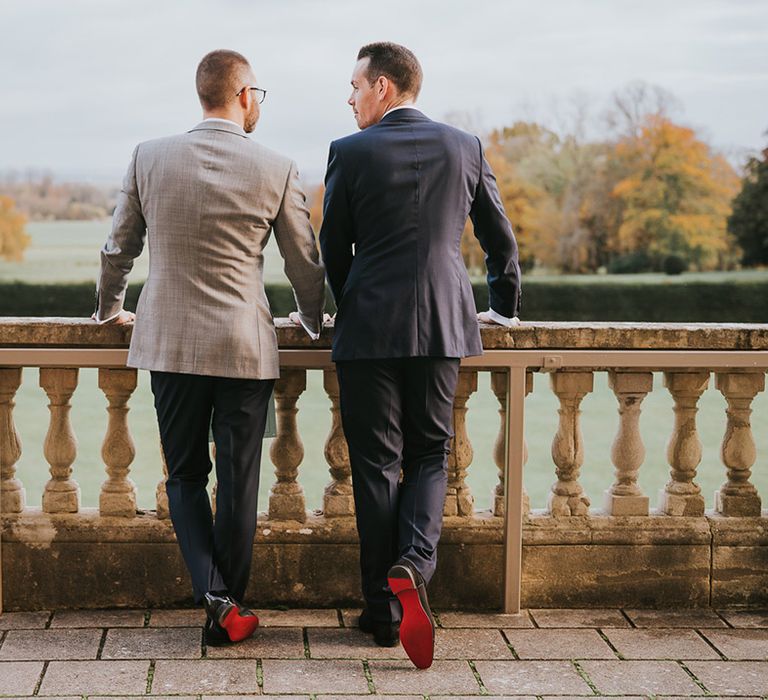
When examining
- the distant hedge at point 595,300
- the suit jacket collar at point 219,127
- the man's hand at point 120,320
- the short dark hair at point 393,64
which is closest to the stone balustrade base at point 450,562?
the man's hand at point 120,320

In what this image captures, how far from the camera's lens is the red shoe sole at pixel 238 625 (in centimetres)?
345

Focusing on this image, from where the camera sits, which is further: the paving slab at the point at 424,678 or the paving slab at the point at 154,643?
the paving slab at the point at 154,643

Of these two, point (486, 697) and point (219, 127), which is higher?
point (219, 127)

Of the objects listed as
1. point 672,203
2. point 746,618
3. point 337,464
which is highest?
point 672,203

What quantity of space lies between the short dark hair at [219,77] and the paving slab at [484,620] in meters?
1.80

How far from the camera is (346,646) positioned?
11.6 feet

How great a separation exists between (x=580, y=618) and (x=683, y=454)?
26.7 inches

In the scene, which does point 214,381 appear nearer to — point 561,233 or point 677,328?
point 677,328

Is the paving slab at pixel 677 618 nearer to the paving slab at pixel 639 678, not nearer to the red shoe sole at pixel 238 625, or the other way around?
the paving slab at pixel 639 678

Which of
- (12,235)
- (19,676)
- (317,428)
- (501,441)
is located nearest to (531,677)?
(501,441)

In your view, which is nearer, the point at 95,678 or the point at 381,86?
the point at 95,678

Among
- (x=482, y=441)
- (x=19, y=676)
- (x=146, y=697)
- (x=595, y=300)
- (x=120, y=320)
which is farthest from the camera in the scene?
(x=595, y=300)

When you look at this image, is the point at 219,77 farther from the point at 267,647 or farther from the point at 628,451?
the point at 628,451

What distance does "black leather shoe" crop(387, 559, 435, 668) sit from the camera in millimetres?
3295
